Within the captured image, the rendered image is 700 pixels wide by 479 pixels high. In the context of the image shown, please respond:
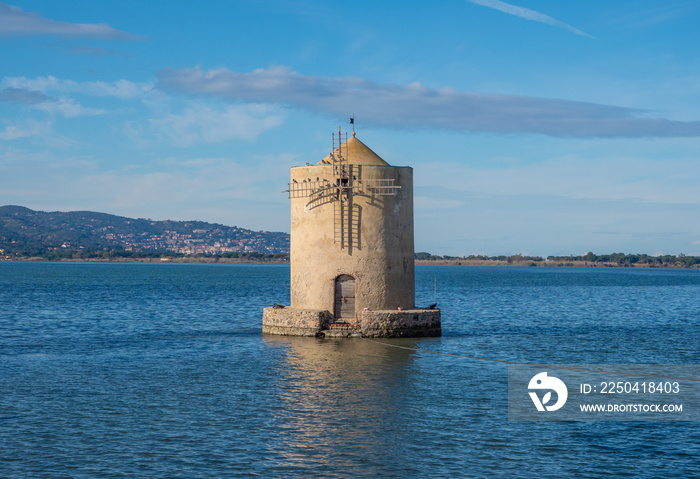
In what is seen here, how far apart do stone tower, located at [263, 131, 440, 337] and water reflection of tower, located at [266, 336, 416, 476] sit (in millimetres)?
2080

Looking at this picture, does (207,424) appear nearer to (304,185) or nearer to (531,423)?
(531,423)

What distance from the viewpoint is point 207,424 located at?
52.1 ft

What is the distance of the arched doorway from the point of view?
28.3 meters

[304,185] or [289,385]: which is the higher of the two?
[304,185]

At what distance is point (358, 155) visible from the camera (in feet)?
95.5

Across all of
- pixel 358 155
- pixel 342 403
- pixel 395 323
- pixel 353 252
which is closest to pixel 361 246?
pixel 353 252

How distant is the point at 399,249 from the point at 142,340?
10545mm

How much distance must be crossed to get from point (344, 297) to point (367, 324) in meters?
1.36

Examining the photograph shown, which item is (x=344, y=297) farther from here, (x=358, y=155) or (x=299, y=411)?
(x=299, y=411)

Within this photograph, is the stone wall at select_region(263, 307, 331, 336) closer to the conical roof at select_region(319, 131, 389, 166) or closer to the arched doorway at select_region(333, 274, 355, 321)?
the arched doorway at select_region(333, 274, 355, 321)

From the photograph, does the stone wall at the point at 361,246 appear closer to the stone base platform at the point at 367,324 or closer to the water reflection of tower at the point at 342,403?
the stone base platform at the point at 367,324

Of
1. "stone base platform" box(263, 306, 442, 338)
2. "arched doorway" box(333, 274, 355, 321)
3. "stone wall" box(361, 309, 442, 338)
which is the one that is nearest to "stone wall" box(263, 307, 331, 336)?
"stone base platform" box(263, 306, 442, 338)

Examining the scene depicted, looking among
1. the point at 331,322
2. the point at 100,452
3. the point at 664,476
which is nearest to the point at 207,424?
the point at 100,452

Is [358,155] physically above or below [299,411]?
above
